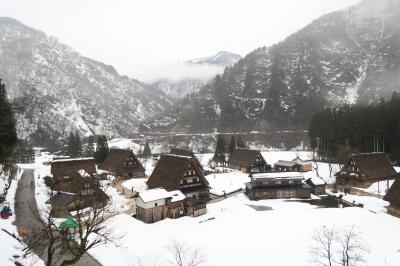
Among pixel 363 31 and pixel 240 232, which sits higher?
pixel 363 31

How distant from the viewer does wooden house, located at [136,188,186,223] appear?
35.2 meters

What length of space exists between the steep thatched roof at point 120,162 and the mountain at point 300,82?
94.1 metres

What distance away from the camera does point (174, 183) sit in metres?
41.6

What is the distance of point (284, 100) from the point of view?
163750 mm

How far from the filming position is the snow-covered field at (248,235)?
80.9 ft

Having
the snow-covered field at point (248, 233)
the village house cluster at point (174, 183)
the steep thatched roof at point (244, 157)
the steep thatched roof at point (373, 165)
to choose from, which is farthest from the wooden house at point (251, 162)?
the snow-covered field at point (248, 233)

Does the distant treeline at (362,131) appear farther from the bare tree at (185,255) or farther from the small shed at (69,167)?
the small shed at (69,167)

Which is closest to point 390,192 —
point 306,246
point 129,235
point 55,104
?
point 306,246

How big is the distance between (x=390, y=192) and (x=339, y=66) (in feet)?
509

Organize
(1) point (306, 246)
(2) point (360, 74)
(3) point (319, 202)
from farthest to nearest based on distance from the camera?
(2) point (360, 74) < (3) point (319, 202) < (1) point (306, 246)

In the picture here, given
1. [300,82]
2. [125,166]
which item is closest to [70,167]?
[125,166]

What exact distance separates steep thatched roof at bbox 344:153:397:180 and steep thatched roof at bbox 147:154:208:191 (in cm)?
2681

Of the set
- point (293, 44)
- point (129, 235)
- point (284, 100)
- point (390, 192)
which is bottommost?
point (129, 235)

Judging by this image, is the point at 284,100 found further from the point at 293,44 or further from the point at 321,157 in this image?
the point at 321,157
